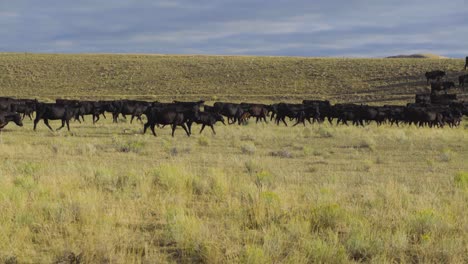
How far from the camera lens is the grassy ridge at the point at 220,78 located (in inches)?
2500

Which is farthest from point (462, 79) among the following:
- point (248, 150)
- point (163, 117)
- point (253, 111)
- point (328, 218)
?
point (328, 218)

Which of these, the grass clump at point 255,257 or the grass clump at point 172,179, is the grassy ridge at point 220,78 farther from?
the grass clump at point 255,257

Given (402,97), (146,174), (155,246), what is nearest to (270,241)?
(155,246)

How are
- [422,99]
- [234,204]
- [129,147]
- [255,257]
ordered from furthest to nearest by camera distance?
[422,99] → [129,147] → [234,204] → [255,257]

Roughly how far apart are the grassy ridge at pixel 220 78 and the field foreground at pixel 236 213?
48.1m

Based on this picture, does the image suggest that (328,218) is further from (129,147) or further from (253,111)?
(253,111)

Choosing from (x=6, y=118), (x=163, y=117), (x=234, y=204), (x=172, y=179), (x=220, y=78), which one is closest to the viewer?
(x=234, y=204)

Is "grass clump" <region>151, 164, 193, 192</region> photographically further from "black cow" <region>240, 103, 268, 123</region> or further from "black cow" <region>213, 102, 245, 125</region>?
"black cow" <region>240, 103, 268, 123</region>

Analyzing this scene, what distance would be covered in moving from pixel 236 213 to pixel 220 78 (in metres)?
66.7

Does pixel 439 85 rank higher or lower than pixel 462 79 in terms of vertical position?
lower

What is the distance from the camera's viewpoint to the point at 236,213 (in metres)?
7.77

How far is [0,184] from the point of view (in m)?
9.31

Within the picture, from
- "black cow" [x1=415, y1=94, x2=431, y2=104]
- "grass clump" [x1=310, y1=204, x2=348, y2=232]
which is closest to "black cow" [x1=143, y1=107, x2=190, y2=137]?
"grass clump" [x1=310, y1=204, x2=348, y2=232]

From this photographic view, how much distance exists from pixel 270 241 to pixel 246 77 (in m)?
A: 67.8
